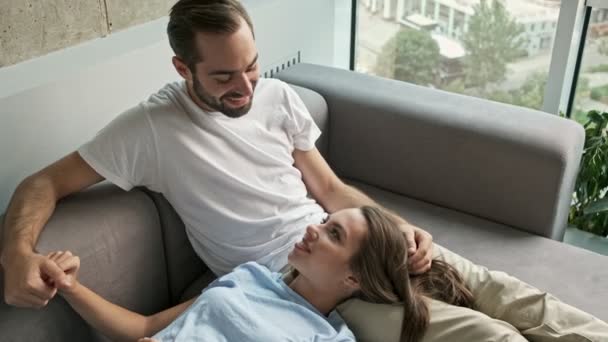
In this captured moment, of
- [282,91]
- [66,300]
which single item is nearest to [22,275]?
[66,300]

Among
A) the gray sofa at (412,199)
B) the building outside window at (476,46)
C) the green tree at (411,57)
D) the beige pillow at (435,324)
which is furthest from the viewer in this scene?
the green tree at (411,57)

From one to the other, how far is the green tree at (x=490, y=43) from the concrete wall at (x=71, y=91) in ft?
4.47

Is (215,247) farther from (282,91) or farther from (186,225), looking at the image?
(282,91)

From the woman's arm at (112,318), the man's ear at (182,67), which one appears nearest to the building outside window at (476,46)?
the man's ear at (182,67)

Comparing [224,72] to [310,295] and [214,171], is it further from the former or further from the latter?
[310,295]

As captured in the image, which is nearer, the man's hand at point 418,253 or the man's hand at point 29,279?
the man's hand at point 29,279

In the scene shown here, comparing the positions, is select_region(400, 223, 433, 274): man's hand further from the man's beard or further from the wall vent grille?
the wall vent grille

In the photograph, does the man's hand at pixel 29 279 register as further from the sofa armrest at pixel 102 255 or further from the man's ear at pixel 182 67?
the man's ear at pixel 182 67

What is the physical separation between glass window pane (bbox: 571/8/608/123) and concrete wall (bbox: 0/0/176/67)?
5.57 feet

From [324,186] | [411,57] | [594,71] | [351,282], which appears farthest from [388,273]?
[411,57]

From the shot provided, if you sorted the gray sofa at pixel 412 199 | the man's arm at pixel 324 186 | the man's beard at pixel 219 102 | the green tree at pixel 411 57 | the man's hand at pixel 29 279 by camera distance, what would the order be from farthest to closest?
the green tree at pixel 411 57, the man's arm at pixel 324 186, the man's beard at pixel 219 102, the gray sofa at pixel 412 199, the man's hand at pixel 29 279

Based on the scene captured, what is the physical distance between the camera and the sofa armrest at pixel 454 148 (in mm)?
1889

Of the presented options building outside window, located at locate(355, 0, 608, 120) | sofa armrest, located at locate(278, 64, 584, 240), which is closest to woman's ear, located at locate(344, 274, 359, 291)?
sofa armrest, located at locate(278, 64, 584, 240)

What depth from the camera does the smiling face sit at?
4.96 feet
